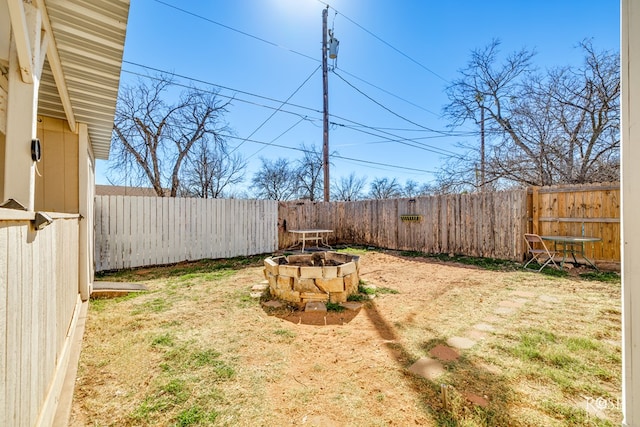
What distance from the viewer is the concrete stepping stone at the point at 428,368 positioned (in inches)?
83.2

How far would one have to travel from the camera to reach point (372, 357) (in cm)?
241

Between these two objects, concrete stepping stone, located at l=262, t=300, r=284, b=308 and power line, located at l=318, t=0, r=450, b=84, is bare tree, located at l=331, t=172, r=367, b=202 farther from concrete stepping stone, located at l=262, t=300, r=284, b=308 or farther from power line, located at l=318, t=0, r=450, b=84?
concrete stepping stone, located at l=262, t=300, r=284, b=308

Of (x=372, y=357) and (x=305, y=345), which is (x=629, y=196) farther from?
(x=305, y=345)

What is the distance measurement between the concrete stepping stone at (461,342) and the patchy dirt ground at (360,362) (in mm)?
25

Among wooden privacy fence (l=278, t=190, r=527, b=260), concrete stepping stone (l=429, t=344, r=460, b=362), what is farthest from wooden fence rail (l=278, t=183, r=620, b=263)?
concrete stepping stone (l=429, t=344, r=460, b=362)

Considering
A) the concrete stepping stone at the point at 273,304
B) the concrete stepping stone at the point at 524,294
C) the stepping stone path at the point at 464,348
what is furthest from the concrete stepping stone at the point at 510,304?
the concrete stepping stone at the point at 273,304

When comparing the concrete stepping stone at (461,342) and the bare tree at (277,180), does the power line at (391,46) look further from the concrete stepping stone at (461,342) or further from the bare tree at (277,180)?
the bare tree at (277,180)

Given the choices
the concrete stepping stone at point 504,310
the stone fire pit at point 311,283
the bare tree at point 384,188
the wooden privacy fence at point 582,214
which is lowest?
the concrete stepping stone at point 504,310

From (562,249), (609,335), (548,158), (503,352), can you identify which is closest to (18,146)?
(503,352)

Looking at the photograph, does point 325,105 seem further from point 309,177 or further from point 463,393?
point 309,177

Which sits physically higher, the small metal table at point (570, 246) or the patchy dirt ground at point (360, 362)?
the small metal table at point (570, 246)

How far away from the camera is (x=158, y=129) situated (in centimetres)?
1144

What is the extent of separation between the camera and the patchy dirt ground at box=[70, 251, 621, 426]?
→ 1.73 metres

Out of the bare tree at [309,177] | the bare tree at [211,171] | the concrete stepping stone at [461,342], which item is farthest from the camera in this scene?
the bare tree at [309,177]
